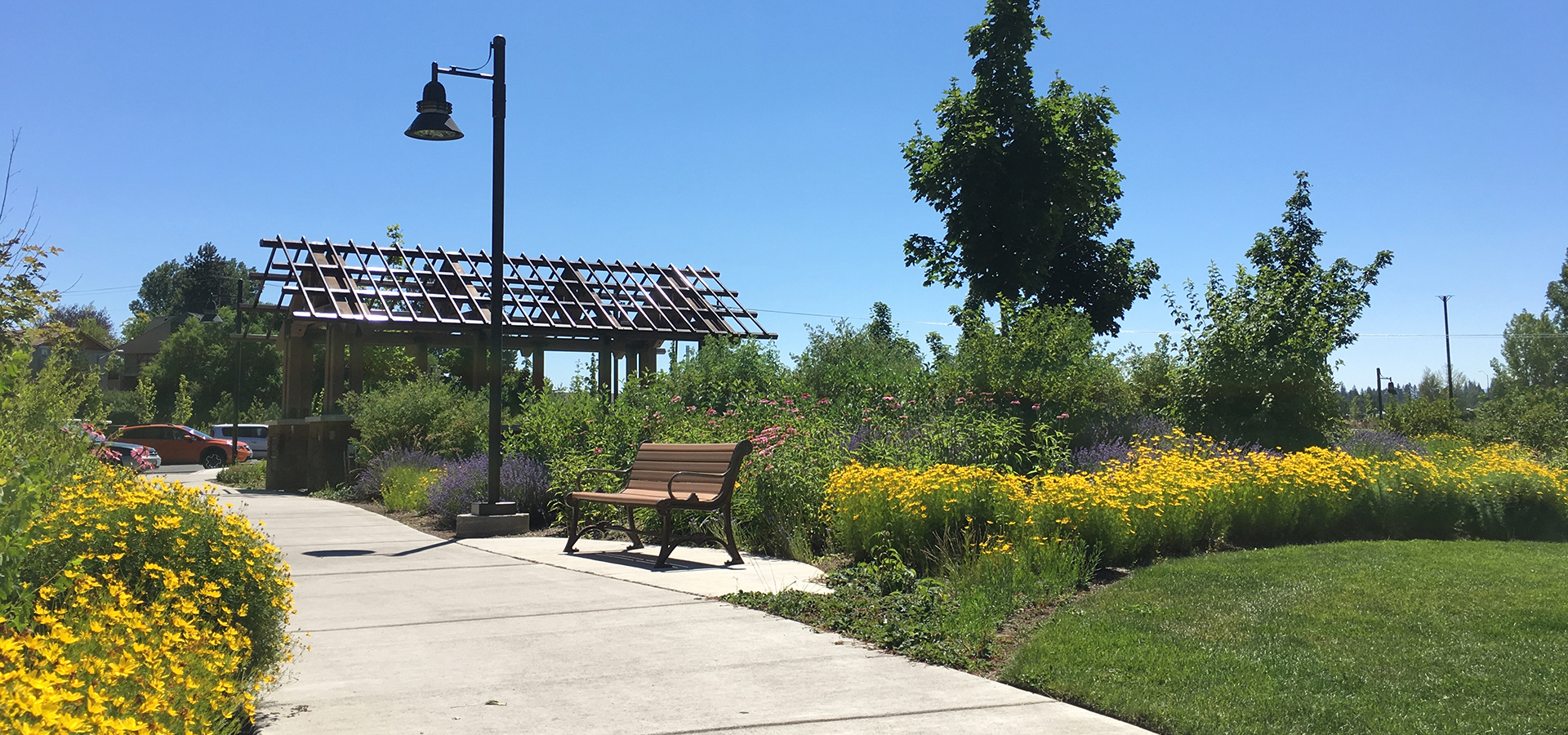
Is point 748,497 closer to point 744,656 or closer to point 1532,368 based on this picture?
point 744,656

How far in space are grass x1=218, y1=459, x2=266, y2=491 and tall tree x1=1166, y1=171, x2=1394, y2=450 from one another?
18.9 meters

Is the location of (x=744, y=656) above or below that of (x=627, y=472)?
below

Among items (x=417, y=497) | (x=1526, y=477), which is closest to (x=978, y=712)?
(x=1526, y=477)

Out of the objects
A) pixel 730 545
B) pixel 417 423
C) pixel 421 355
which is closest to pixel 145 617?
pixel 730 545

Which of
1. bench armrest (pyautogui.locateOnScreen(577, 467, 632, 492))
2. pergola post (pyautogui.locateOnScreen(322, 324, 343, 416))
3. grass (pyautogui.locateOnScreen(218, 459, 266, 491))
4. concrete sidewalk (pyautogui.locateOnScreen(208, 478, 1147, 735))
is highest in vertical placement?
pergola post (pyautogui.locateOnScreen(322, 324, 343, 416))

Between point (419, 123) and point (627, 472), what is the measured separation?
4737mm

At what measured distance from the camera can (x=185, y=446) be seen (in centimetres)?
3606

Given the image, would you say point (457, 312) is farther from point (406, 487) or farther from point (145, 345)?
point (145, 345)

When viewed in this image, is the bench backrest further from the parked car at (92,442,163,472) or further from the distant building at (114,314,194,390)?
the distant building at (114,314,194,390)

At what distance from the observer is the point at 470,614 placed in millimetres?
6441


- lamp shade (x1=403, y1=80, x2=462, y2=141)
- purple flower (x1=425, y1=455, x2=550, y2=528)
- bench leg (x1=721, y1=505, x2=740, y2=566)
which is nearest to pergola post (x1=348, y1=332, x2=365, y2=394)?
purple flower (x1=425, y1=455, x2=550, y2=528)

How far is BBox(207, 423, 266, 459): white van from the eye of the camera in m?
41.1

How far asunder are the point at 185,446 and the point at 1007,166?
99.5 feet

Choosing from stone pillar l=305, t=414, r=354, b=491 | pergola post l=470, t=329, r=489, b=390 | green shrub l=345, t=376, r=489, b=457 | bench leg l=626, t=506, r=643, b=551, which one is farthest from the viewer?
pergola post l=470, t=329, r=489, b=390
